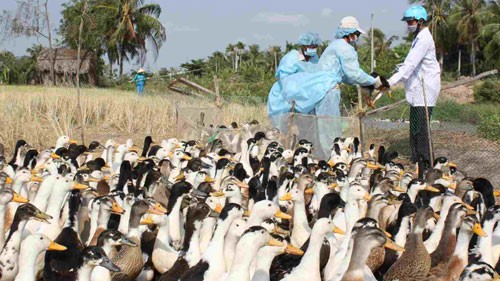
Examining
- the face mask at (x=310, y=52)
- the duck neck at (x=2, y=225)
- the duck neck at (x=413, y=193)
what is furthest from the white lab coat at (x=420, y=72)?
the duck neck at (x=2, y=225)

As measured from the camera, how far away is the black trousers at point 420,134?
9.11 meters

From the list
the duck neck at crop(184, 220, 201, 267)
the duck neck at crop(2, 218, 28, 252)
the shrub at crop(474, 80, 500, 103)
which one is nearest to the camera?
the duck neck at crop(2, 218, 28, 252)

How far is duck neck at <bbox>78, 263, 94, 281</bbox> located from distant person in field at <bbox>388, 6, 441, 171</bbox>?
16.9ft

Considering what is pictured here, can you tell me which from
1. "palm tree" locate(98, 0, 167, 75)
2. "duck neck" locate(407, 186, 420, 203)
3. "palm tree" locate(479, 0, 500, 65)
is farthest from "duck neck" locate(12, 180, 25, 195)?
"palm tree" locate(479, 0, 500, 65)

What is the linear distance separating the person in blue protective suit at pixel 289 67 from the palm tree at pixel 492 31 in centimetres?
3331

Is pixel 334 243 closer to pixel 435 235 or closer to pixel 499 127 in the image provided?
pixel 435 235

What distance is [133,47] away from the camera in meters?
40.9

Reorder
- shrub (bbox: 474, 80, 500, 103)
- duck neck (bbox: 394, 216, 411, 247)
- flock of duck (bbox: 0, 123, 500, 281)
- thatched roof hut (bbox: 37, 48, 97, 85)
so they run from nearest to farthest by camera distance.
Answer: flock of duck (bbox: 0, 123, 500, 281) → duck neck (bbox: 394, 216, 411, 247) → shrub (bbox: 474, 80, 500, 103) → thatched roof hut (bbox: 37, 48, 97, 85)

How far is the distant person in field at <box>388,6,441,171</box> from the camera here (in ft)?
29.8

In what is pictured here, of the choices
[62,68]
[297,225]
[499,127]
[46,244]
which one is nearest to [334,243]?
[297,225]

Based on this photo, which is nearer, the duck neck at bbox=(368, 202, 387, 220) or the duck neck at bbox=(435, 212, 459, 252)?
the duck neck at bbox=(435, 212, 459, 252)

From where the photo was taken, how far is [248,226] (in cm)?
555

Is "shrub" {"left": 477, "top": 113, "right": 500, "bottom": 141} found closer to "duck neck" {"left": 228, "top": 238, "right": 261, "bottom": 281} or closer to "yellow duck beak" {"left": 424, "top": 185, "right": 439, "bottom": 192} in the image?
"yellow duck beak" {"left": 424, "top": 185, "right": 439, "bottom": 192}

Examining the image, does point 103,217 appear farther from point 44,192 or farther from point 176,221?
point 44,192
